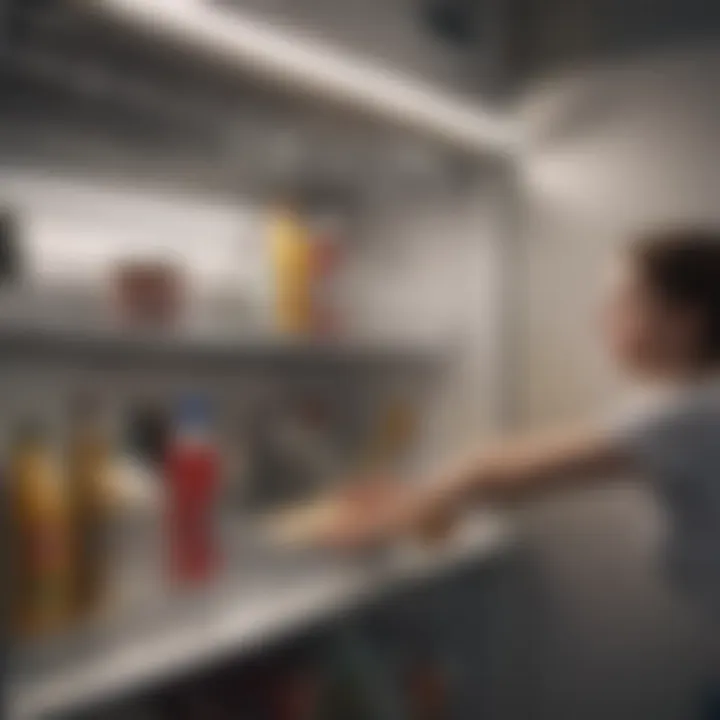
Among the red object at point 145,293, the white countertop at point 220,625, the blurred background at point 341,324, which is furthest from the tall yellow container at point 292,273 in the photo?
the white countertop at point 220,625

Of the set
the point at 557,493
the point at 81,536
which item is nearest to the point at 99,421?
the point at 81,536

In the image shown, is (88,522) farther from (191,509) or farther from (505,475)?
(505,475)

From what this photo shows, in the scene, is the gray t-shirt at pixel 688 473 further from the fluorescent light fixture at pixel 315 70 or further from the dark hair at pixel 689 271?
the fluorescent light fixture at pixel 315 70

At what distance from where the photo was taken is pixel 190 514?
1.25 m

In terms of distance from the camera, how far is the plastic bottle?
1.24 meters

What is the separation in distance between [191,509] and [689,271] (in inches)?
23.8

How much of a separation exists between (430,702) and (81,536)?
0.54 m

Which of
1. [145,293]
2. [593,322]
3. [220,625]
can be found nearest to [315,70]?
[145,293]

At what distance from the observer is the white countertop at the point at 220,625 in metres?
0.95

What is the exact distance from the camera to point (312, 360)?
1.43m

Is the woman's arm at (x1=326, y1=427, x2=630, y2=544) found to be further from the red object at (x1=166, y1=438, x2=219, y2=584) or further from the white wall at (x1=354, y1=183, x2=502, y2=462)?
the red object at (x1=166, y1=438, x2=219, y2=584)

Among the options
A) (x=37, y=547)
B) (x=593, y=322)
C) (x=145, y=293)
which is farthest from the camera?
(x=593, y=322)

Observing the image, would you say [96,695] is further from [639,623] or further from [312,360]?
[639,623]

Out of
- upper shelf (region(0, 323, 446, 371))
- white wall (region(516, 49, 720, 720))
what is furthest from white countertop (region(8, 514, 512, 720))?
upper shelf (region(0, 323, 446, 371))
